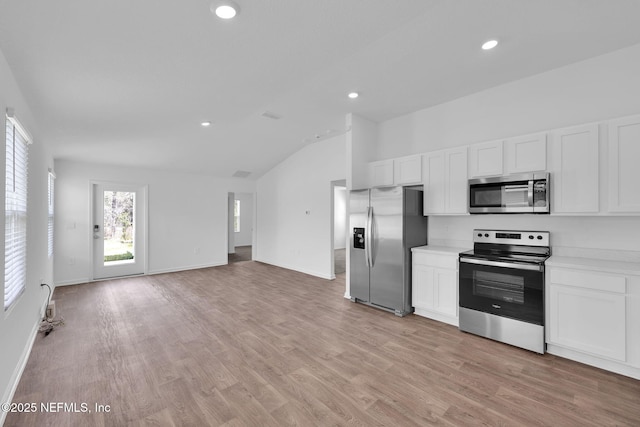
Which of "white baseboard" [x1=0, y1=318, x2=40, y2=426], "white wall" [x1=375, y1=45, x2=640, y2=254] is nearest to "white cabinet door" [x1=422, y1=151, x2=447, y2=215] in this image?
"white wall" [x1=375, y1=45, x2=640, y2=254]

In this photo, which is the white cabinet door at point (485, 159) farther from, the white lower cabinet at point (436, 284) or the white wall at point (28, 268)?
the white wall at point (28, 268)

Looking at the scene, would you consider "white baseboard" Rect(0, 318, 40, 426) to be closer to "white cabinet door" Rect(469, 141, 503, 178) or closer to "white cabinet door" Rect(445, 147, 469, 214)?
"white cabinet door" Rect(445, 147, 469, 214)

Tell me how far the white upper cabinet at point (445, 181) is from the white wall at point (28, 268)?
162 inches

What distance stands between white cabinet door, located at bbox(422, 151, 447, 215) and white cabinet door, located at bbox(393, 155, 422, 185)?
85mm

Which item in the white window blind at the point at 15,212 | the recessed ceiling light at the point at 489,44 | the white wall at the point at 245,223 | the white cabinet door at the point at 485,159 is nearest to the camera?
the white window blind at the point at 15,212

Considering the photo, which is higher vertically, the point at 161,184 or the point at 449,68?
the point at 449,68

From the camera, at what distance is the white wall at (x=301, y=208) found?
592cm

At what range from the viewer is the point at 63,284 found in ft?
17.5

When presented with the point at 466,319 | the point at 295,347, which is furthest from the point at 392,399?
the point at 466,319

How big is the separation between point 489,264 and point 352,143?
2.55m

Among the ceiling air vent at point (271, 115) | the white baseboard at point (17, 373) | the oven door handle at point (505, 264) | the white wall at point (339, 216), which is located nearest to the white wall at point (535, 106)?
the oven door handle at point (505, 264)

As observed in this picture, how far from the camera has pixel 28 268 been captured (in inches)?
111

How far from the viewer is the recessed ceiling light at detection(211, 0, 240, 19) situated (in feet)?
5.84

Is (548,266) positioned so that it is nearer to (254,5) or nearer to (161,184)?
(254,5)
